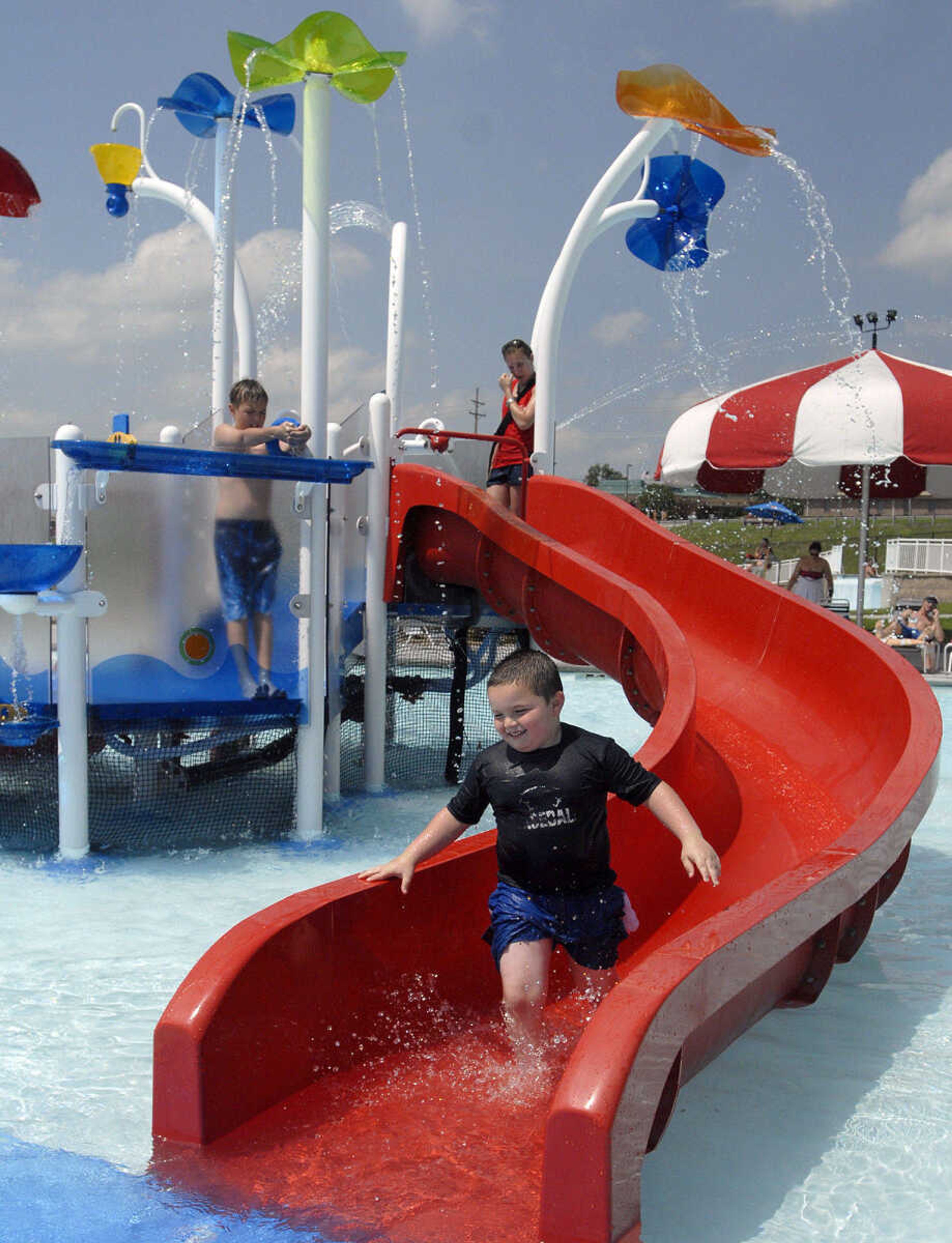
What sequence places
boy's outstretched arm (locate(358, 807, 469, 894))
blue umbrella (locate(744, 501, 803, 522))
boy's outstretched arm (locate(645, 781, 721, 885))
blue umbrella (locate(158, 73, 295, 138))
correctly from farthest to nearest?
blue umbrella (locate(744, 501, 803, 522)) < blue umbrella (locate(158, 73, 295, 138)) < boy's outstretched arm (locate(358, 807, 469, 894)) < boy's outstretched arm (locate(645, 781, 721, 885))

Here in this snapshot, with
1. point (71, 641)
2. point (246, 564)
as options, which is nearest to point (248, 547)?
point (246, 564)

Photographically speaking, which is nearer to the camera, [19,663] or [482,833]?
[482,833]

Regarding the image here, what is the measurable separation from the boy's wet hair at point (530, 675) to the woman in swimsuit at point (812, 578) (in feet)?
34.9

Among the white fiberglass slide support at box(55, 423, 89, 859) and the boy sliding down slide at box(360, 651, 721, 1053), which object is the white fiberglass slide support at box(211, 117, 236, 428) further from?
the boy sliding down slide at box(360, 651, 721, 1053)

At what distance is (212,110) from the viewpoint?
862 cm

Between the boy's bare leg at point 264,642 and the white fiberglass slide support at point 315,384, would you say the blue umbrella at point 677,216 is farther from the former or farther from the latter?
the boy's bare leg at point 264,642

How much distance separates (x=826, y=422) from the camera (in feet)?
29.0

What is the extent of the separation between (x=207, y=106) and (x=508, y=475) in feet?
12.3

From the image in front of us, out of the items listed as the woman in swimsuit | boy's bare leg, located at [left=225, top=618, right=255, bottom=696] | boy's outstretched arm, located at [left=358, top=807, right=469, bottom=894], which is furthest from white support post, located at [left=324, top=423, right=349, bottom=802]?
the woman in swimsuit

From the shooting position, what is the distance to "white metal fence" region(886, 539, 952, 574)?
71.4 ft

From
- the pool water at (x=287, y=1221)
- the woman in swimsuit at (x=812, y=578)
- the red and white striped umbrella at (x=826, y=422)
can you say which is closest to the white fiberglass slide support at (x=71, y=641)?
the pool water at (x=287, y=1221)

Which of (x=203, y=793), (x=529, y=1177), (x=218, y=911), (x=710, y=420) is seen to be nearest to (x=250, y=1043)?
(x=529, y=1177)

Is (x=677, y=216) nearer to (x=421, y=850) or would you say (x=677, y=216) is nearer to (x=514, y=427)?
(x=514, y=427)

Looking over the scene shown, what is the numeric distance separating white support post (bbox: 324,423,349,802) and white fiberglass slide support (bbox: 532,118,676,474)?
6.57 ft
